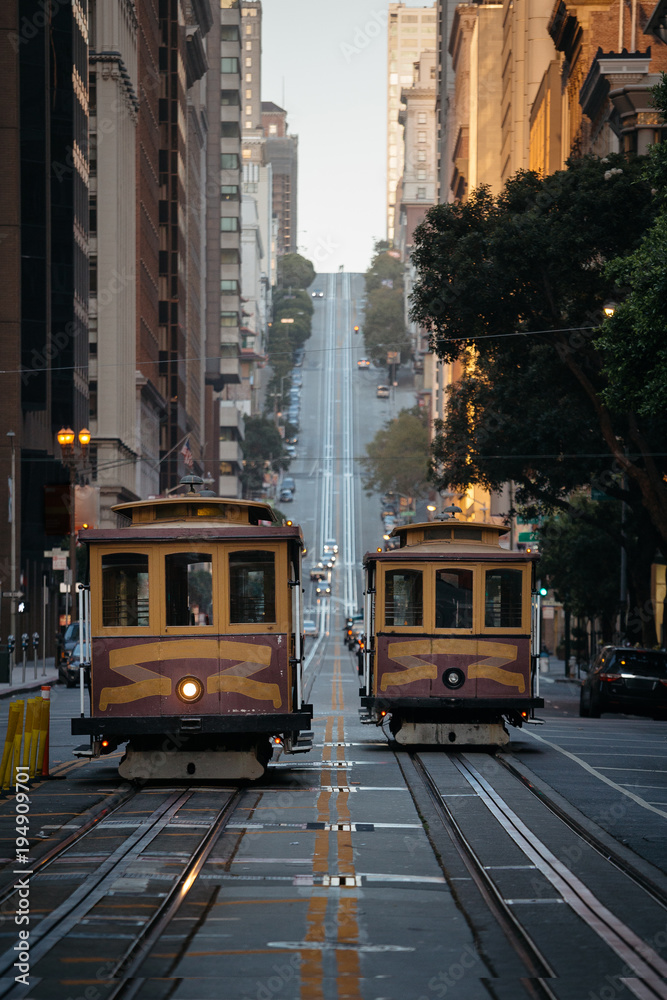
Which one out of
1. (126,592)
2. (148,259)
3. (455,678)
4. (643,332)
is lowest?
→ (455,678)

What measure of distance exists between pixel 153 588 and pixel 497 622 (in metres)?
6.60

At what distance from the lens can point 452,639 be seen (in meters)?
23.3

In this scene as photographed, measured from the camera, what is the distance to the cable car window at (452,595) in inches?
920

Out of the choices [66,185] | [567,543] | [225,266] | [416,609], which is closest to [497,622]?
[416,609]

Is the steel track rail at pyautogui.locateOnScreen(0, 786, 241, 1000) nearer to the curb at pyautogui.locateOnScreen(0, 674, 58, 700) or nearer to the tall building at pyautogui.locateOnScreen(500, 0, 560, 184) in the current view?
the curb at pyautogui.locateOnScreen(0, 674, 58, 700)

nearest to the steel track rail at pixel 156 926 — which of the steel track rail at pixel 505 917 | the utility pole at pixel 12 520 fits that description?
the steel track rail at pixel 505 917

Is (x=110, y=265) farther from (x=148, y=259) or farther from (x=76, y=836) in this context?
(x=76, y=836)

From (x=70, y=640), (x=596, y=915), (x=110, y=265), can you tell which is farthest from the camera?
(x=110, y=265)

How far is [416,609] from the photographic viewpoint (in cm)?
2355

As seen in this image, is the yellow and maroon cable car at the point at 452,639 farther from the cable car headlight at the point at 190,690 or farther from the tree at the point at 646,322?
the tree at the point at 646,322

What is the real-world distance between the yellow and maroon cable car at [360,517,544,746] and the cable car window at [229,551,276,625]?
515 centimetres

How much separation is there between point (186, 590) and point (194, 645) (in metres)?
0.66

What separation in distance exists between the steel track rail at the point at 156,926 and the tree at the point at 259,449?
156 metres

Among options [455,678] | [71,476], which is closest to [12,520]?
[71,476]
